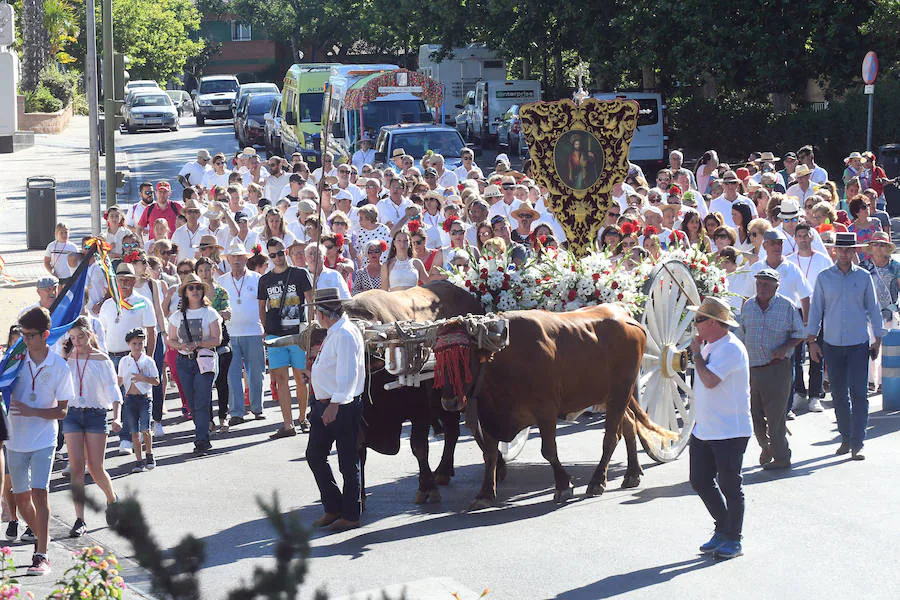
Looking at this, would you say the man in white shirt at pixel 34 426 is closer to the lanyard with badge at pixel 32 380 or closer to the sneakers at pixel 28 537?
the lanyard with badge at pixel 32 380

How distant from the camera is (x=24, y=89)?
4506 centimetres

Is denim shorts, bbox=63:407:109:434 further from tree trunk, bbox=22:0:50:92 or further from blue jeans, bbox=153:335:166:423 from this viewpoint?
tree trunk, bbox=22:0:50:92

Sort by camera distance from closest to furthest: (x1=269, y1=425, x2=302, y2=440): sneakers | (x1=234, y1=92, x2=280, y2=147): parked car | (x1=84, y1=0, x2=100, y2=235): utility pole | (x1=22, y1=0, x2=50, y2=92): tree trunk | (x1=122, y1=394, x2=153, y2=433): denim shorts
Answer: (x1=122, y1=394, x2=153, y2=433): denim shorts
(x1=269, y1=425, x2=302, y2=440): sneakers
(x1=84, y1=0, x2=100, y2=235): utility pole
(x1=22, y1=0, x2=50, y2=92): tree trunk
(x1=234, y1=92, x2=280, y2=147): parked car

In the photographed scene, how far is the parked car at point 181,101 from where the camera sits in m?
65.8

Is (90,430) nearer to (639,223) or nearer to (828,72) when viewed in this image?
(639,223)

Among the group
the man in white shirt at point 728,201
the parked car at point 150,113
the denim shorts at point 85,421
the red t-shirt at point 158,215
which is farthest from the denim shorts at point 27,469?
the parked car at point 150,113

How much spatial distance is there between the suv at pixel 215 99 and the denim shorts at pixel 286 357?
45.2m

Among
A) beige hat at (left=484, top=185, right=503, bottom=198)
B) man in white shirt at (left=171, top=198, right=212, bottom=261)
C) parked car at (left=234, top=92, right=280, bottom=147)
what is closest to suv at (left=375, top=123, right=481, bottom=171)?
beige hat at (left=484, top=185, right=503, bottom=198)

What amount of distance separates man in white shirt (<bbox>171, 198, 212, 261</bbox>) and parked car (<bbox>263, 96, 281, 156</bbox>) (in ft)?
69.2

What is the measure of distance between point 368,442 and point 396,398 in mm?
416

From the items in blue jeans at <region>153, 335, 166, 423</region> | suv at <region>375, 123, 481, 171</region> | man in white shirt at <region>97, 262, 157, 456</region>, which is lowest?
blue jeans at <region>153, 335, 166, 423</region>

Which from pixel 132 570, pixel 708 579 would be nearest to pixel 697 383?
pixel 708 579

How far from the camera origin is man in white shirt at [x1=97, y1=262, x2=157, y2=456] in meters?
12.2

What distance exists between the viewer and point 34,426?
9.04 meters
